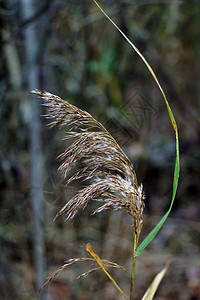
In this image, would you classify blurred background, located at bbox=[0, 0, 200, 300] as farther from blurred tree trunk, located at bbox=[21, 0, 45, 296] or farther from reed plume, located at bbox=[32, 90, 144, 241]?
reed plume, located at bbox=[32, 90, 144, 241]

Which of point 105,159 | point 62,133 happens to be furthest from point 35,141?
point 105,159

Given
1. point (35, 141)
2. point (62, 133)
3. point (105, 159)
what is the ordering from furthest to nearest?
point (62, 133) → point (35, 141) → point (105, 159)

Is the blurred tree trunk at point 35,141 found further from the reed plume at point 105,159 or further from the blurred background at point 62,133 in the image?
the reed plume at point 105,159

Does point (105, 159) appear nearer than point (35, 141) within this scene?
Yes

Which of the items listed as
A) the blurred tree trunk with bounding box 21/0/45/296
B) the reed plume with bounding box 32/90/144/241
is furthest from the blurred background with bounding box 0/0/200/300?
the reed plume with bounding box 32/90/144/241

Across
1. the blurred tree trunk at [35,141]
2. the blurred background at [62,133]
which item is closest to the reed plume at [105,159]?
the blurred background at [62,133]

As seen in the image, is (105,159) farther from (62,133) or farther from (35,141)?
(62,133)

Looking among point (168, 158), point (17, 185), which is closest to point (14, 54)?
point (17, 185)

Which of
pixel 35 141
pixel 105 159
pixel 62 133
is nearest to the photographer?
pixel 105 159
